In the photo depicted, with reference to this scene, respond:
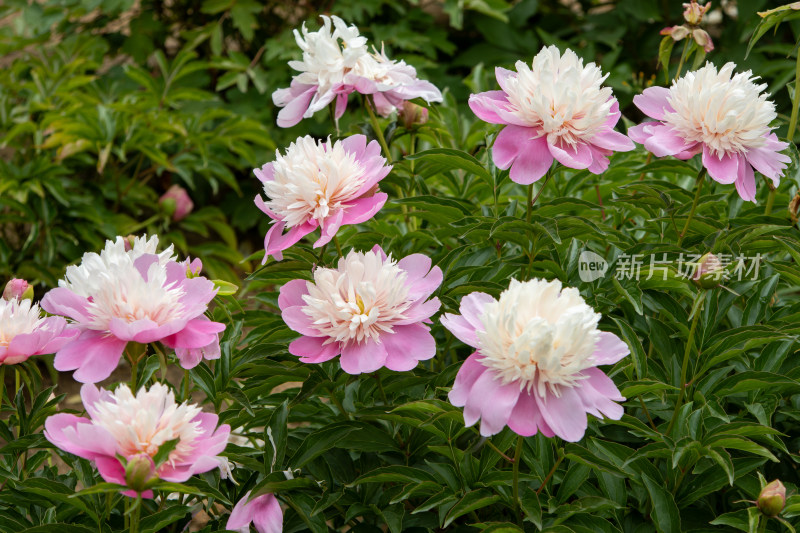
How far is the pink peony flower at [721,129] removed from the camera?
94 centimetres

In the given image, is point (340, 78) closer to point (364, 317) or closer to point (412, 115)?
point (412, 115)

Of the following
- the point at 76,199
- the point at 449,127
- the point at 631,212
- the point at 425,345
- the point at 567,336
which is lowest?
the point at 76,199

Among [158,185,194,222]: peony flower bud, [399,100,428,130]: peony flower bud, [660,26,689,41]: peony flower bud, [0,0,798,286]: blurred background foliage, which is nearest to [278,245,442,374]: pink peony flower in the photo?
[399,100,428,130]: peony flower bud

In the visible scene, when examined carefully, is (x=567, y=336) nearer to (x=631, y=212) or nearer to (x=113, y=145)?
(x=631, y=212)

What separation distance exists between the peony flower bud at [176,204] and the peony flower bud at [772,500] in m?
2.23

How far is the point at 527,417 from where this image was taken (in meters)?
0.73

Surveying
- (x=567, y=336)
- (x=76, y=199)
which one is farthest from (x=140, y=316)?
(x=76, y=199)

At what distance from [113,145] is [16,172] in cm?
Result: 29

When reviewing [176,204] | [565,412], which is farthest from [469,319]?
[176,204]

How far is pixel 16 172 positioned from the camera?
253cm

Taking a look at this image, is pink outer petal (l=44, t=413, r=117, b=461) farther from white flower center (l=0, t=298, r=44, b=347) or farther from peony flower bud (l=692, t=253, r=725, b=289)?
peony flower bud (l=692, t=253, r=725, b=289)

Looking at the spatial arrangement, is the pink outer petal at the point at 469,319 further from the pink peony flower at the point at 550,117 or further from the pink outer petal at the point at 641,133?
the pink outer petal at the point at 641,133

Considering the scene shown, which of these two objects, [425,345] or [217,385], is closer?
[425,345]

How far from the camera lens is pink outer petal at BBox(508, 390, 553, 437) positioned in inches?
28.5
